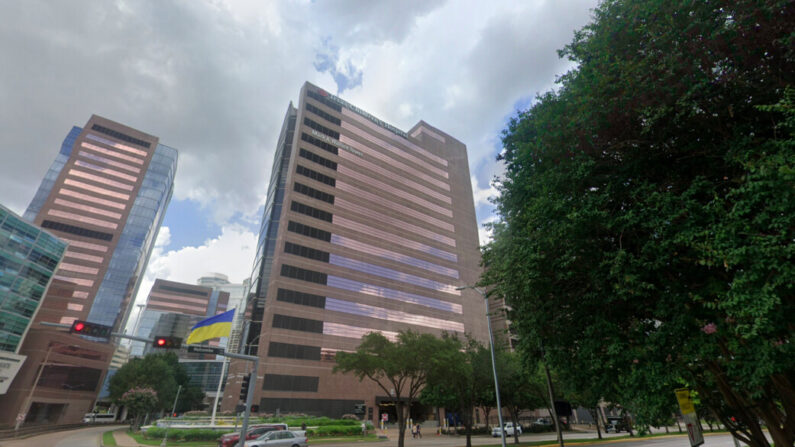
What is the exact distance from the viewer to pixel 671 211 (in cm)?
943

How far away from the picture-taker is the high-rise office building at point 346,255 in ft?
180

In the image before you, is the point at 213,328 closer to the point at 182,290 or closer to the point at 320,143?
the point at 320,143

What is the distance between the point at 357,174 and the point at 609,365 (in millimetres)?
66785

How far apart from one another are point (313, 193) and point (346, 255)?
13462 millimetres

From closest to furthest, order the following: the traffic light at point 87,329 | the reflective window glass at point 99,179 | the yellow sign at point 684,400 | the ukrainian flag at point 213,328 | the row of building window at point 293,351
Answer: the yellow sign at point 684,400 → the traffic light at point 87,329 → the ukrainian flag at point 213,328 → the row of building window at point 293,351 → the reflective window glass at point 99,179

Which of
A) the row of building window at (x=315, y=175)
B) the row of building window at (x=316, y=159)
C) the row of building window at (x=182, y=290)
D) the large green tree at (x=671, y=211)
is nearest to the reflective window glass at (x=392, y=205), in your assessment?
the row of building window at (x=315, y=175)

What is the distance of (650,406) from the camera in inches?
380

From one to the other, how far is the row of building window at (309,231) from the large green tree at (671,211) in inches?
2074

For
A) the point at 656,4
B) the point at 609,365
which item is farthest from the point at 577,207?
the point at 656,4

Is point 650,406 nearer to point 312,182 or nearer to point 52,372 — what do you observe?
point 312,182

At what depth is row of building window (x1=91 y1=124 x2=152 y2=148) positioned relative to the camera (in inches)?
4138

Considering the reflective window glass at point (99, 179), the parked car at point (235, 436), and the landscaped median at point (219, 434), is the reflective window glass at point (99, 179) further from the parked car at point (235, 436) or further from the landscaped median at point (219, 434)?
the parked car at point (235, 436)

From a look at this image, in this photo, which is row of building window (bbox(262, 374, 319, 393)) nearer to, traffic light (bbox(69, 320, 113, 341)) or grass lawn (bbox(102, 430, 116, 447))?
grass lawn (bbox(102, 430, 116, 447))

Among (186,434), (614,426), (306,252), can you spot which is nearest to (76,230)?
(306,252)
